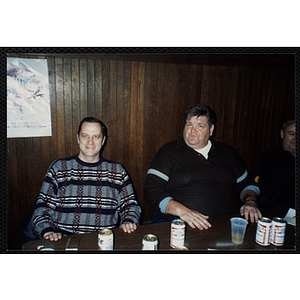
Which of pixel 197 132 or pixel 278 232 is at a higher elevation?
pixel 197 132

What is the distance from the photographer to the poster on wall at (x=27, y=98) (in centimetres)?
117

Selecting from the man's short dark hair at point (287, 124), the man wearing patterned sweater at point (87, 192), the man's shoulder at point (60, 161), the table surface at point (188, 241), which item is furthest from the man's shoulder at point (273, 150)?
the man's shoulder at point (60, 161)

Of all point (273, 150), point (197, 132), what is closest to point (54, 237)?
point (197, 132)

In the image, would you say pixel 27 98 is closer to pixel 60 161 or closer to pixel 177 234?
pixel 60 161

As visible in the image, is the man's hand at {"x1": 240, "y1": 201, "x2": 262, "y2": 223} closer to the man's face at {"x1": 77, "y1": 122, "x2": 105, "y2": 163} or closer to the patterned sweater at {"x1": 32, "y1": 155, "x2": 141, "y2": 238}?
the patterned sweater at {"x1": 32, "y1": 155, "x2": 141, "y2": 238}

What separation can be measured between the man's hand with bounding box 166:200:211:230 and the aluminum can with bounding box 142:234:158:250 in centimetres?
30

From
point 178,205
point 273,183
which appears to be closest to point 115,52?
point 178,205

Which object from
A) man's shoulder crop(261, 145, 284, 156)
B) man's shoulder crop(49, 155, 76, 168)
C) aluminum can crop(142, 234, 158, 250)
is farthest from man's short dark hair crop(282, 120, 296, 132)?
man's shoulder crop(49, 155, 76, 168)

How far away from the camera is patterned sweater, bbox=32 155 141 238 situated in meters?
1.32

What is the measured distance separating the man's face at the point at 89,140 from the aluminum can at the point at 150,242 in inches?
27.3

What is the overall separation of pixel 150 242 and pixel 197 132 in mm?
1008

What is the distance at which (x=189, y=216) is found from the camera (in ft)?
4.11

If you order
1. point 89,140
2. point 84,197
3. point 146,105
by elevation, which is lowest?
point 84,197
